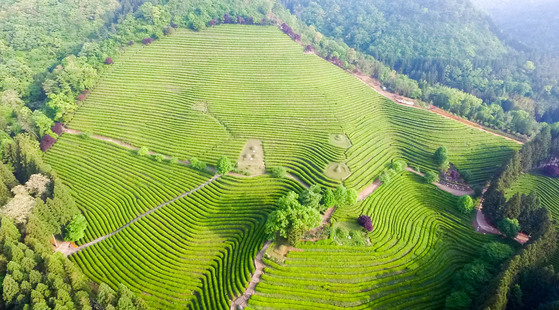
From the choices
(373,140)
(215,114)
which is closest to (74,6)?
(215,114)

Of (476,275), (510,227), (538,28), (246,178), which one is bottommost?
(246,178)

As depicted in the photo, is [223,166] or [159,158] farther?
[159,158]

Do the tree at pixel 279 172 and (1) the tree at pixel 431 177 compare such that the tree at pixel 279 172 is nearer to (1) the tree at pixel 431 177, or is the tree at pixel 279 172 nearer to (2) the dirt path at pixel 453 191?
(1) the tree at pixel 431 177

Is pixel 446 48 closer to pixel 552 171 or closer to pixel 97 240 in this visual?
pixel 552 171

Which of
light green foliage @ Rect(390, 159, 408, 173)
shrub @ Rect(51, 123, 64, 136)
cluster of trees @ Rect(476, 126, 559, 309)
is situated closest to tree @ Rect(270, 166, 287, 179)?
light green foliage @ Rect(390, 159, 408, 173)

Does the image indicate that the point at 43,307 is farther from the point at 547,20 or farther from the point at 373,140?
the point at 547,20

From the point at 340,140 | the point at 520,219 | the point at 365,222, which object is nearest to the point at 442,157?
the point at 520,219
